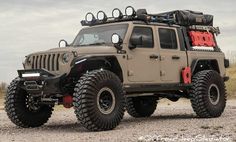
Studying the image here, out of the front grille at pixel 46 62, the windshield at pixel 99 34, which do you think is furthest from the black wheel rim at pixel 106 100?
the windshield at pixel 99 34

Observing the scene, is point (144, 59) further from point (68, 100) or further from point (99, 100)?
point (68, 100)

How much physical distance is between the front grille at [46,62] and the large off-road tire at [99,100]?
2.36ft

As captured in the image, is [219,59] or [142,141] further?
[219,59]

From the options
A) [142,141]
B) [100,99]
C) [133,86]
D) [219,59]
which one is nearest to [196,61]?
[219,59]

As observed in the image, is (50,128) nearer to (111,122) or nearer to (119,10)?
(111,122)

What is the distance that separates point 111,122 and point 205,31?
16.3 ft

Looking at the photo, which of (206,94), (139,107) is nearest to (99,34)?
(206,94)

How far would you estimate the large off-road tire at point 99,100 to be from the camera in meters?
10.3

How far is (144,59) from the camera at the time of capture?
12047 mm

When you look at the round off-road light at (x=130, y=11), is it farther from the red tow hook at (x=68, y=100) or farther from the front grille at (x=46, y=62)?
the red tow hook at (x=68, y=100)

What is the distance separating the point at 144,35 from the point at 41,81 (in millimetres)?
2788

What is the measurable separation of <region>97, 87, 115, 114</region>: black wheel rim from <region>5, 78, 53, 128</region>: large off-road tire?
6.55 ft

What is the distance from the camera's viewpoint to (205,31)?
14523 millimetres

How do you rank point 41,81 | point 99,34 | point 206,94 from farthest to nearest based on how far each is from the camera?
point 206,94 → point 99,34 → point 41,81
